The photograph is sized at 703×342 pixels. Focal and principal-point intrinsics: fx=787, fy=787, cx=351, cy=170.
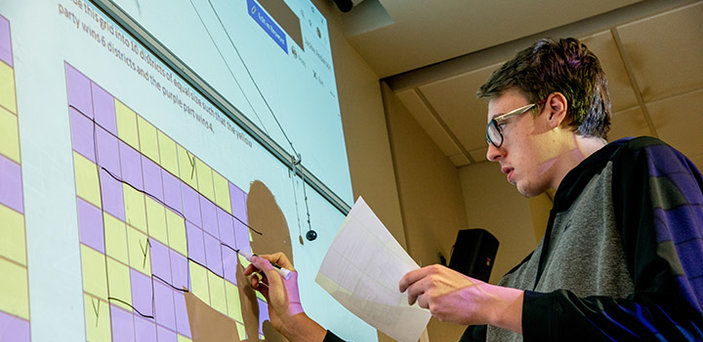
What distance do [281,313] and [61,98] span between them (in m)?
0.63

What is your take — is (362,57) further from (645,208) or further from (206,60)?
(645,208)

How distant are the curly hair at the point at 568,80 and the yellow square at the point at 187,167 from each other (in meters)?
0.66

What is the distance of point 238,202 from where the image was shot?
1.51 meters

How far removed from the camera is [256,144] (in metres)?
1.67

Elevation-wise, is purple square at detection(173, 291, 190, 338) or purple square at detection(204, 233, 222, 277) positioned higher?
purple square at detection(204, 233, 222, 277)

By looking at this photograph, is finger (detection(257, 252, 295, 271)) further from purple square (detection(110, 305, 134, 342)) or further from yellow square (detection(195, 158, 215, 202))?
purple square (detection(110, 305, 134, 342))

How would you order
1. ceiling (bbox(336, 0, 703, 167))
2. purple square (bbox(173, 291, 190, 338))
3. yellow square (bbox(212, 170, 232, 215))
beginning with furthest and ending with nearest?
1. ceiling (bbox(336, 0, 703, 167))
2. yellow square (bbox(212, 170, 232, 215))
3. purple square (bbox(173, 291, 190, 338))

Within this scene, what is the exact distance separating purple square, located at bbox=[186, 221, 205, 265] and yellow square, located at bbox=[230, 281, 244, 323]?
0.09m

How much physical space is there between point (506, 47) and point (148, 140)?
7.71ft

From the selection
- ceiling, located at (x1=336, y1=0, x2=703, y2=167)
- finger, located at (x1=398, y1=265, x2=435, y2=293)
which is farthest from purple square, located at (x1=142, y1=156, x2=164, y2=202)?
ceiling, located at (x1=336, y1=0, x2=703, y2=167)

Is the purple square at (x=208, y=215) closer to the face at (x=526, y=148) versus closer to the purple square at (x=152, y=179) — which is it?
the purple square at (x=152, y=179)

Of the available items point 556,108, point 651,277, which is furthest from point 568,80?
point 651,277

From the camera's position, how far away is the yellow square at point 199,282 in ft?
4.18

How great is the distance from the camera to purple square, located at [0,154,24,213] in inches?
37.2
